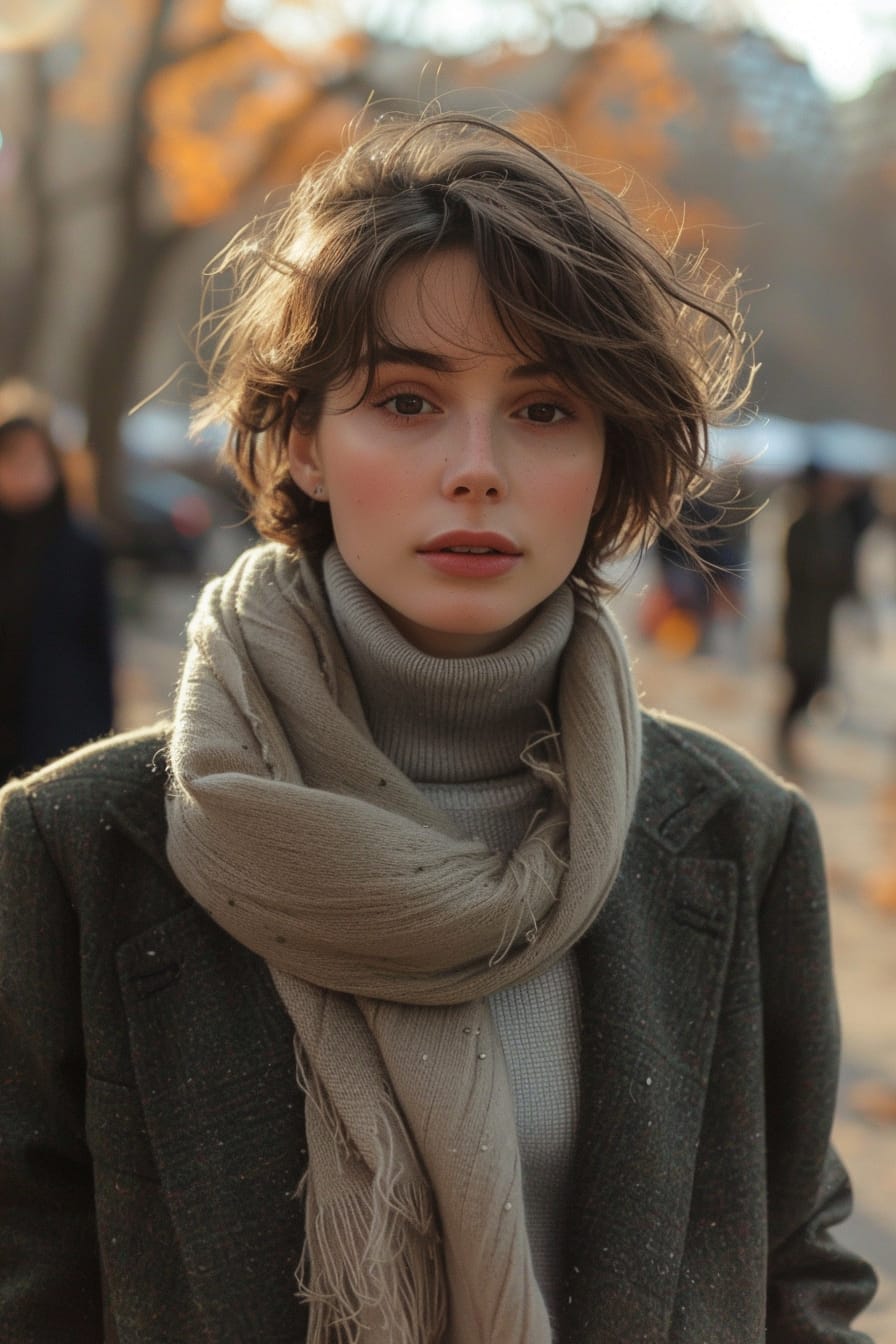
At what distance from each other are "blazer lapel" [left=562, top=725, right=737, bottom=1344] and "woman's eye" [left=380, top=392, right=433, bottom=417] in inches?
24.7

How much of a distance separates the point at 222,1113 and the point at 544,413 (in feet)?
2.92

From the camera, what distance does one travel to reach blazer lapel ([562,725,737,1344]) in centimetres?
187

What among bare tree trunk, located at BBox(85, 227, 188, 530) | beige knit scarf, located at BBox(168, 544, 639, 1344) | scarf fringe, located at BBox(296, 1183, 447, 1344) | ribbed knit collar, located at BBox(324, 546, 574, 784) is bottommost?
scarf fringe, located at BBox(296, 1183, 447, 1344)

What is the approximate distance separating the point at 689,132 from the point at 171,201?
47.0 feet

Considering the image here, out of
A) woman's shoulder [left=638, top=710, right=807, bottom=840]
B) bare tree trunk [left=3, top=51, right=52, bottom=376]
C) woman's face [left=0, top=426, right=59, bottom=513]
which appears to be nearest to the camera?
woman's shoulder [left=638, top=710, right=807, bottom=840]

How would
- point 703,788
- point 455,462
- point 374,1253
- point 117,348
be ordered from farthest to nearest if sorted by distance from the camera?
point 117,348 → point 703,788 → point 455,462 → point 374,1253

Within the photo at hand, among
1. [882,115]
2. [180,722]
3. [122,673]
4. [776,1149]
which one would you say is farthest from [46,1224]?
[882,115]

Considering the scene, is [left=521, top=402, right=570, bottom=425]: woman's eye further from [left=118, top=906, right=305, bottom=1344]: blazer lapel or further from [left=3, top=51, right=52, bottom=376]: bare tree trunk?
[left=3, top=51, right=52, bottom=376]: bare tree trunk

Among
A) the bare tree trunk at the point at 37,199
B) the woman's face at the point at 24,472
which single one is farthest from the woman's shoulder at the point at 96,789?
the bare tree trunk at the point at 37,199

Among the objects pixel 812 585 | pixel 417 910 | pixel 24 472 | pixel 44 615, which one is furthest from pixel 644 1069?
pixel 812 585

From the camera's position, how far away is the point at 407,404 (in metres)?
1.86

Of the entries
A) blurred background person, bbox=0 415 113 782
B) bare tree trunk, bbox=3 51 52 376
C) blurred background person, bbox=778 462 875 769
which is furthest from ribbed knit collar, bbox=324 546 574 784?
bare tree trunk, bbox=3 51 52 376

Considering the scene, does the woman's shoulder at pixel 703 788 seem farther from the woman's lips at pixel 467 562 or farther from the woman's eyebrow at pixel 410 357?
the woman's eyebrow at pixel 410 357

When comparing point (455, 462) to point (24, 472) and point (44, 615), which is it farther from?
point (24, 472)
